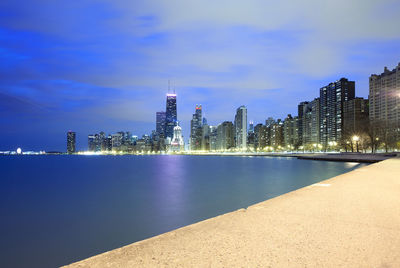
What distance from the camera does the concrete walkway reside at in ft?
13.5

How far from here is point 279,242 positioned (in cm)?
488

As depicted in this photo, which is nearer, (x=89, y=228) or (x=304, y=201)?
(x=304, y=201)

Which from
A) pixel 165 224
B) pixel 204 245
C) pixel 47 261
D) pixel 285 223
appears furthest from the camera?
pixel 165 224

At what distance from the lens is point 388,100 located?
183250mm

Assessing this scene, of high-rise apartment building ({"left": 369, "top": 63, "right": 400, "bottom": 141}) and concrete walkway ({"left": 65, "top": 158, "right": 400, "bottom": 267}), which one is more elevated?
high-rise apartment building ({"left": 369, "top": 63, "right": 400, "bottom": 141})

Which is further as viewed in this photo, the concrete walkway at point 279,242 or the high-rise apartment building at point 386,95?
the high-rise apartment building at point 386,95

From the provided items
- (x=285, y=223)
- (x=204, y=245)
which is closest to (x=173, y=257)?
(x=204, y=245)

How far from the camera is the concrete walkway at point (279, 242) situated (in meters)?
4.12

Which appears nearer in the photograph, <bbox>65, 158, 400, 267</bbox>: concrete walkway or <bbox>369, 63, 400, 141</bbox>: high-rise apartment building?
<bbox>65, 158, 400, 267</bbox>: concrete walkway

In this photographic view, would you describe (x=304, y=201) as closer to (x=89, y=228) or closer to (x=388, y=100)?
(x=89, y=228)

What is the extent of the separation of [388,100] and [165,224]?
705 feet

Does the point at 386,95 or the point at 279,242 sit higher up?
the point at 386,95

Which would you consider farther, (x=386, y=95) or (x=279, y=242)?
(x=386, y=95)

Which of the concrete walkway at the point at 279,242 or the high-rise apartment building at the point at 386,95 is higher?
the high-rise apartment building at the point at 386,95
